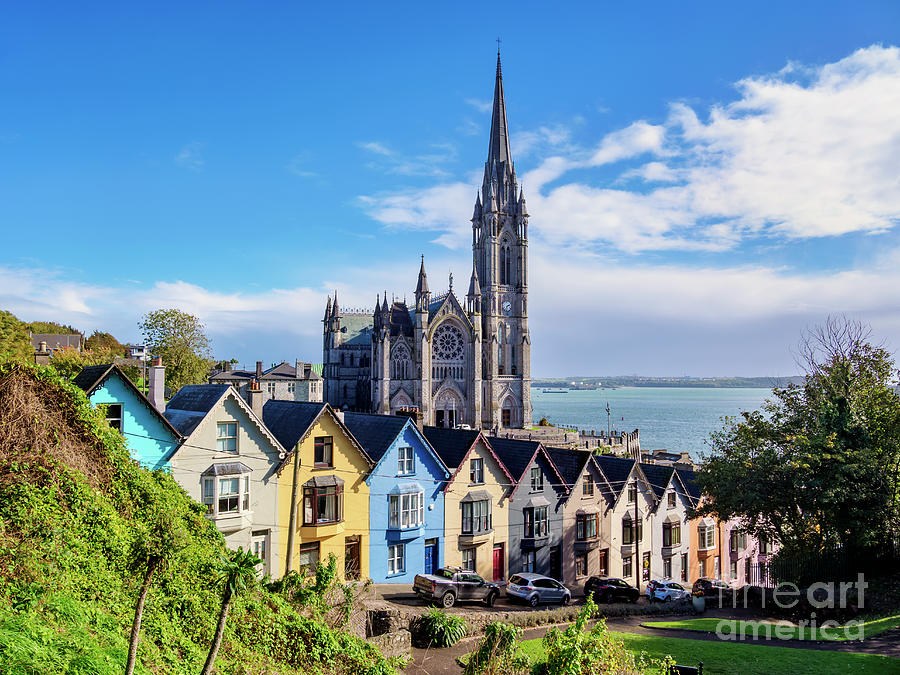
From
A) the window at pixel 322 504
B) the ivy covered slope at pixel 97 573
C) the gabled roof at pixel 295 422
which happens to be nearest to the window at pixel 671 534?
the gabled roof at pixel 295 422

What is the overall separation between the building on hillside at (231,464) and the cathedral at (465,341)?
6567cm

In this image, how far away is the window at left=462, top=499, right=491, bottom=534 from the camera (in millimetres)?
30797

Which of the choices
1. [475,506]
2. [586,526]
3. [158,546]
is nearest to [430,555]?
[475,506]

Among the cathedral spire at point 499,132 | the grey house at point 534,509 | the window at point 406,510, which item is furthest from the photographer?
the cathedral spire at point 499,132

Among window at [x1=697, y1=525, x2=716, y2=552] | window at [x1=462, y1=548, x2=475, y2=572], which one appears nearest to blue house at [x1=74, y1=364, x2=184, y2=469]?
window at [x1=462, y1=548, x2=475, y2=572]

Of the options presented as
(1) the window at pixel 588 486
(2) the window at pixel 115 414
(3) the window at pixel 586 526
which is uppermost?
(2) the window at pixel 115 414

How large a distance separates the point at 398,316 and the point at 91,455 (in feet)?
281

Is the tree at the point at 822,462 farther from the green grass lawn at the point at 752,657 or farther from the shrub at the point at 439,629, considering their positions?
the shrub at the point at 439,629

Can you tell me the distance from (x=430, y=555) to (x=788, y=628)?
1548 centimetres

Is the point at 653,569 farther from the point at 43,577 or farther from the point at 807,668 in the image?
the point at 43,577

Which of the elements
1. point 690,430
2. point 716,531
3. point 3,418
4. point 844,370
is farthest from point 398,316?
point 690,430

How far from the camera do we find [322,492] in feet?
87.3

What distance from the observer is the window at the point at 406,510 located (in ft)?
93.2

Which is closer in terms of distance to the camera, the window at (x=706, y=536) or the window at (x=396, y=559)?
the window at (x=396, y=559)
